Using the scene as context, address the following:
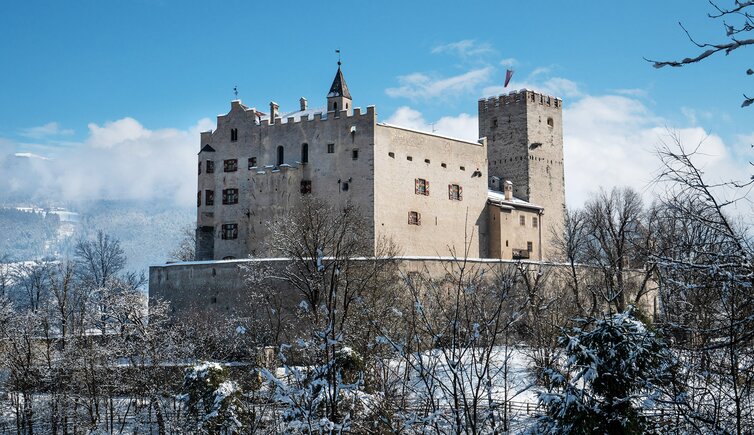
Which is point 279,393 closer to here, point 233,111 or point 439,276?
point 439,276

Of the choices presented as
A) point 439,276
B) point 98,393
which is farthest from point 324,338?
point 439,276

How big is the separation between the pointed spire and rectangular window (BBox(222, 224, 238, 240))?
1046cm

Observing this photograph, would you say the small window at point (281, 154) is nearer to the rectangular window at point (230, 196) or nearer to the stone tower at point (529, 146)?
the rectangular window at point (230, 196)

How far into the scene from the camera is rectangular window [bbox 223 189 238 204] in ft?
159

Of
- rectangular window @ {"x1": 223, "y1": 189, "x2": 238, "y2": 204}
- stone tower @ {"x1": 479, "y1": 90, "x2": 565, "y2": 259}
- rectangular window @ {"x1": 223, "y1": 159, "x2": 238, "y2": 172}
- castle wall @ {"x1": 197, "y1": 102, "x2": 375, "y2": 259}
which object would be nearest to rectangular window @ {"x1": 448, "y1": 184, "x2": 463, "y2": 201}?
castle wall @ {"x1": 197, "y1": 102, "x2": 375, "y2": 259}

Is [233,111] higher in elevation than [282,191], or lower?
higher

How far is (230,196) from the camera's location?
160 ft

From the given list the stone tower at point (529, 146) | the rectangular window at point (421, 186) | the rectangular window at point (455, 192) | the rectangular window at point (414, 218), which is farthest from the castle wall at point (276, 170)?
the stone tower at point (529, 146)

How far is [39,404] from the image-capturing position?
3191 cm

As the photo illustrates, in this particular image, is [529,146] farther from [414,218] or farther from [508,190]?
[414,218]

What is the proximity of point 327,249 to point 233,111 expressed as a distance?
13.9m

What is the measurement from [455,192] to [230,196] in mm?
14652

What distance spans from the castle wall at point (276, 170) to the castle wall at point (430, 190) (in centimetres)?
111

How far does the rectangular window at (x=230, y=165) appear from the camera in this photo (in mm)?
49156
